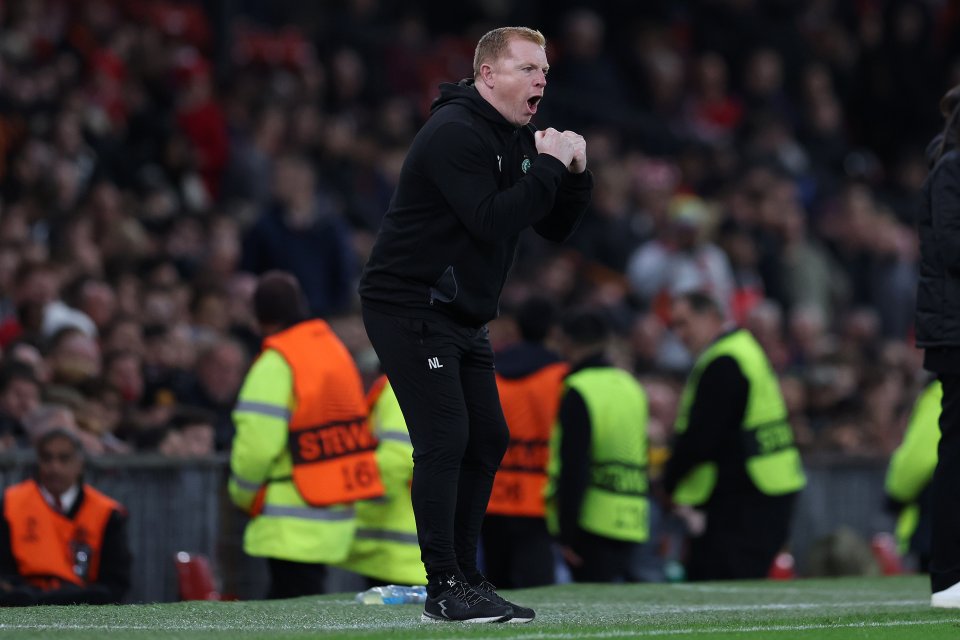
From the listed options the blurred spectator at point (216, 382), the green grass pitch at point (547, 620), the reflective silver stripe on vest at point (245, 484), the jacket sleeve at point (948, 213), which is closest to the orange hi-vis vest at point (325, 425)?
the reflective silver stripe on vest at point (245, 484)

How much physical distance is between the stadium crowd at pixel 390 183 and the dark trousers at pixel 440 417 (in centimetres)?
377

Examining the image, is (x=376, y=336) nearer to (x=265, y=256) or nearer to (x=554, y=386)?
(x=554, y=386)

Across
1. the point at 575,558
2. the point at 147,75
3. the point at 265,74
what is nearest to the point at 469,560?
the point at 575,558

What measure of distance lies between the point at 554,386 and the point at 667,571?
6.54ft

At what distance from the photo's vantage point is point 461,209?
6.47m

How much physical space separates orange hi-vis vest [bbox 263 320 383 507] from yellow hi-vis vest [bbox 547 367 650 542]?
1.63 metres

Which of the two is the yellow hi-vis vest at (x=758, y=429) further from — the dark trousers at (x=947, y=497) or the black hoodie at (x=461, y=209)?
the black hoodie at (x=461, y=209)

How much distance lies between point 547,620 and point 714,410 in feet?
12.1

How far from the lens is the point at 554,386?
10.5 metres

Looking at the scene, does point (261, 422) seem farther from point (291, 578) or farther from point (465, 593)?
point (465, 593)

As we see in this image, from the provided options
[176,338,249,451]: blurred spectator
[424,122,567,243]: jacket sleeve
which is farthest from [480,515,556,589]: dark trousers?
[424,122,567,243]: jacket sleeve

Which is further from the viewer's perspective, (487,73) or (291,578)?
(291,578)

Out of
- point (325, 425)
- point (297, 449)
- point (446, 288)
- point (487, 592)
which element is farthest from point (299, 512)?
point (446, 288)

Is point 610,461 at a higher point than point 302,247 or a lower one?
lower
